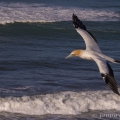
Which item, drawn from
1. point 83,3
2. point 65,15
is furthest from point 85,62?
point 83,3

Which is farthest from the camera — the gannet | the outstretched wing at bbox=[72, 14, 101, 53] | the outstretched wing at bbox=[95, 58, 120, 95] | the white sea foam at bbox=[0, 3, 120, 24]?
the white sea foam at bbox=[0, 3, 120, 24]

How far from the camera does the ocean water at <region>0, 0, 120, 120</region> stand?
9.88 meters

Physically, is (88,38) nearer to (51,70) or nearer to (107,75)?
(107,75)

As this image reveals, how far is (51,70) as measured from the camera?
13086 millimetres

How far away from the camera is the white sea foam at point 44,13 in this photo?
74.6ft


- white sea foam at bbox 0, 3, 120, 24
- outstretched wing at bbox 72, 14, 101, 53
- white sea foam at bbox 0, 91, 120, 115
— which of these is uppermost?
outstretched wing at bbox 72, 14, 101, 53

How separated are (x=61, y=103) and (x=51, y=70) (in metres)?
3.02

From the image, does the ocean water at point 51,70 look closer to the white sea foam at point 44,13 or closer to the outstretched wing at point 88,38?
the white sea foam at point 44,13

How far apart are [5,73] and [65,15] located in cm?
1260

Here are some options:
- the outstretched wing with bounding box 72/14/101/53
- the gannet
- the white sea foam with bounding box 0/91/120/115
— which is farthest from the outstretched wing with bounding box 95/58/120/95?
the white sea foam with bounding box 0/91/120/115

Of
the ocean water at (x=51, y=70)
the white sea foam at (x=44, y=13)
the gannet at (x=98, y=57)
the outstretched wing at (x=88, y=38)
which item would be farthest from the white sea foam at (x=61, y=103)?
the white sea foam at (x=44, y=13)

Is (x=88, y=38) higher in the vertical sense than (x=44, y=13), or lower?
higher

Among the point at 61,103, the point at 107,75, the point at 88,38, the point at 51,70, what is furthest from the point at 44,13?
the point at 107,75

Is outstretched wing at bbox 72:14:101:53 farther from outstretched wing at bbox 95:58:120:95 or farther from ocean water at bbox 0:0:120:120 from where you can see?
ocean water at bbox 0:0:120:120
